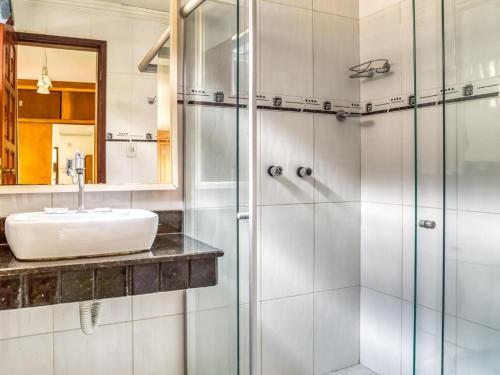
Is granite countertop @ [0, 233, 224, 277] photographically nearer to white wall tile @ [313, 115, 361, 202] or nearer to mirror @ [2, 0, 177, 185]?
mirror @ [2, 0, 177, 185]

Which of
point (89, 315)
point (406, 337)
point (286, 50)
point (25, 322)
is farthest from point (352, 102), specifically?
point (25, 322)

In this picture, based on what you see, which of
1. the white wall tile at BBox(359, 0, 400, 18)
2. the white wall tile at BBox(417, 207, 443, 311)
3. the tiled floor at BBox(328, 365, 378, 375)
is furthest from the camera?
the tiled floor at BBox(328, 365, 378, 375)

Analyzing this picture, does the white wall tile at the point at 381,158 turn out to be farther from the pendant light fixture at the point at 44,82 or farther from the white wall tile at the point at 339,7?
the pendant light fixture at the point at 44,82

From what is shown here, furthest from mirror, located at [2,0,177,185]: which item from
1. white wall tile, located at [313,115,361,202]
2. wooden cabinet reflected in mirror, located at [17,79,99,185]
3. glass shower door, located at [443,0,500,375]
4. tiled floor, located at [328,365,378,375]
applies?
tiled floor, located at [328,365,378,375]

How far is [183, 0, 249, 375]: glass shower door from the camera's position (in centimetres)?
138

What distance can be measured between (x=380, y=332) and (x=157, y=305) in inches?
50.2

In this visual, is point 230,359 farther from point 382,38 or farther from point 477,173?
point 382,38

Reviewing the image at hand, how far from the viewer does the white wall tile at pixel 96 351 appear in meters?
1.70

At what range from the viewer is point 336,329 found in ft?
7.81

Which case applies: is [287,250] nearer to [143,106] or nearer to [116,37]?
[143,106]

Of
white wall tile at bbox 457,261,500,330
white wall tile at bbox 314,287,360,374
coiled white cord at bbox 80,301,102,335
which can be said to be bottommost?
white wall tile at bbox 314,287,360,374

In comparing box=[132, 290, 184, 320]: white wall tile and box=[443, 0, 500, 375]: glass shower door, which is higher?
box=[443, 0, 500, 375]: glass shower door

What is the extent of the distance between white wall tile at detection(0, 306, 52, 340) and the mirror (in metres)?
0.52

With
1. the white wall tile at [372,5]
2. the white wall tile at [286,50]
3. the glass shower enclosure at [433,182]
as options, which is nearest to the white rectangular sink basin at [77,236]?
the glass shower enclosure at [433,182]
